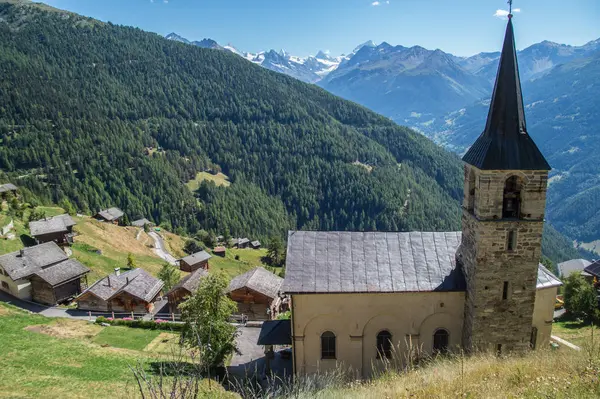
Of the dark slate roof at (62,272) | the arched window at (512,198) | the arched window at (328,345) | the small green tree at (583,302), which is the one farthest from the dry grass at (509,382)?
the dark slate roof at (62,272)

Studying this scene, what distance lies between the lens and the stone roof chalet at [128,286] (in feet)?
165

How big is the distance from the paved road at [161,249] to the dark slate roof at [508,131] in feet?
272

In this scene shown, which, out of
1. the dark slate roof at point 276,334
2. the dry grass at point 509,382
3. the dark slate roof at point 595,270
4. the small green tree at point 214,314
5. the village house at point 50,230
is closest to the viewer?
the dry grass at point 509,382

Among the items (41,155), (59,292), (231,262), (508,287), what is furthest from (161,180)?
(508,287)

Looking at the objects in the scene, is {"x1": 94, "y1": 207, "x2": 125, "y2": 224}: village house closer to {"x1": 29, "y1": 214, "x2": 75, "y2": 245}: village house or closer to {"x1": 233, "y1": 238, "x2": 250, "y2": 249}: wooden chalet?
{"x1": 233, "y1": 238, "x2": 250, "y2": 249}: wooden chalet

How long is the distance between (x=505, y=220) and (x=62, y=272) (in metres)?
52.5

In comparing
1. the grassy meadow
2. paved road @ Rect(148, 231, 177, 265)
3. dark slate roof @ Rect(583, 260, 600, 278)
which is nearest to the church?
the grassy meadow

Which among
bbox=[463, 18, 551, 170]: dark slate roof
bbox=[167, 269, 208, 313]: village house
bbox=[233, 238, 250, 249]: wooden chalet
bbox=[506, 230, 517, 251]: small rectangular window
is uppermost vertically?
bbox=[463, 18, 551, 170]: dark slate roof

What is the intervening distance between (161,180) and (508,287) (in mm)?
182827

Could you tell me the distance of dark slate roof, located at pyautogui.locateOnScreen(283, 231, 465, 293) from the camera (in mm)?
25031

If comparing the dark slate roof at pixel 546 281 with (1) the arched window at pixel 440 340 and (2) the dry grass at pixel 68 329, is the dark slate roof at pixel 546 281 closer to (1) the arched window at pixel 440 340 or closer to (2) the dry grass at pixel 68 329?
(1) the arched window at pixel 440 340

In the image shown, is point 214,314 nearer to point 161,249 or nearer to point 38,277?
point 38,277

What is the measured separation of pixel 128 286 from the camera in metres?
51.5

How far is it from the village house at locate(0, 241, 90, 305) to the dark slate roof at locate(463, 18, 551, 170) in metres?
51.2
